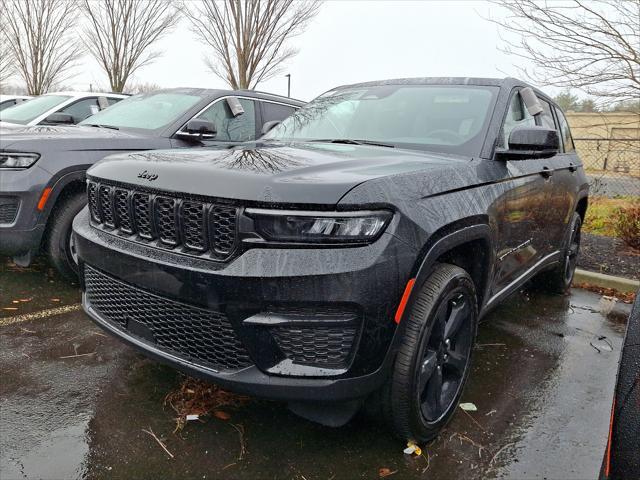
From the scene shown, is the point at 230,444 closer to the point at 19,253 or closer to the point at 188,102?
the point at 19,253

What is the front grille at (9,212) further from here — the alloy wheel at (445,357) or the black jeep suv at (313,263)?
the alloy wheel at (445,357)

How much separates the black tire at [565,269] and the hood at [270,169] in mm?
2486

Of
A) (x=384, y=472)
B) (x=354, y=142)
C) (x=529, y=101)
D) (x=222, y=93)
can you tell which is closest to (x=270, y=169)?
(x=354, y=142)

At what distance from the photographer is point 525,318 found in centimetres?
428

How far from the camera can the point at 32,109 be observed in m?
7.07

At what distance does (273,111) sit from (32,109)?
367 centimetres

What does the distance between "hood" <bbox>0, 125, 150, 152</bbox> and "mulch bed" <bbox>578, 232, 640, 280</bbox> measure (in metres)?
5.04

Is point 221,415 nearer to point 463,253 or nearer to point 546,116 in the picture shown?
point 463,253

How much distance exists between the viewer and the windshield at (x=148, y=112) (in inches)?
193

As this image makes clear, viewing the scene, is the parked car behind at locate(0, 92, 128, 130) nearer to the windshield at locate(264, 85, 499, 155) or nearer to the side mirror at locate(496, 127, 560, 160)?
the windshield at locate(264, 85, 499, 155)

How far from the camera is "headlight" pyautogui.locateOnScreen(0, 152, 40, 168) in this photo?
379cm

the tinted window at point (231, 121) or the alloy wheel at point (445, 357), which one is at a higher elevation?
the tinted window at point (231, 121)

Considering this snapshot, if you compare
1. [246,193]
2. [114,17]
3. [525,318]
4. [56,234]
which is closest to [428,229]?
[246,193]

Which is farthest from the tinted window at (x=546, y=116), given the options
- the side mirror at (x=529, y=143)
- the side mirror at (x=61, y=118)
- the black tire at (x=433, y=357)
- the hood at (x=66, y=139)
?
the side mirror at (x=61, y=118)
